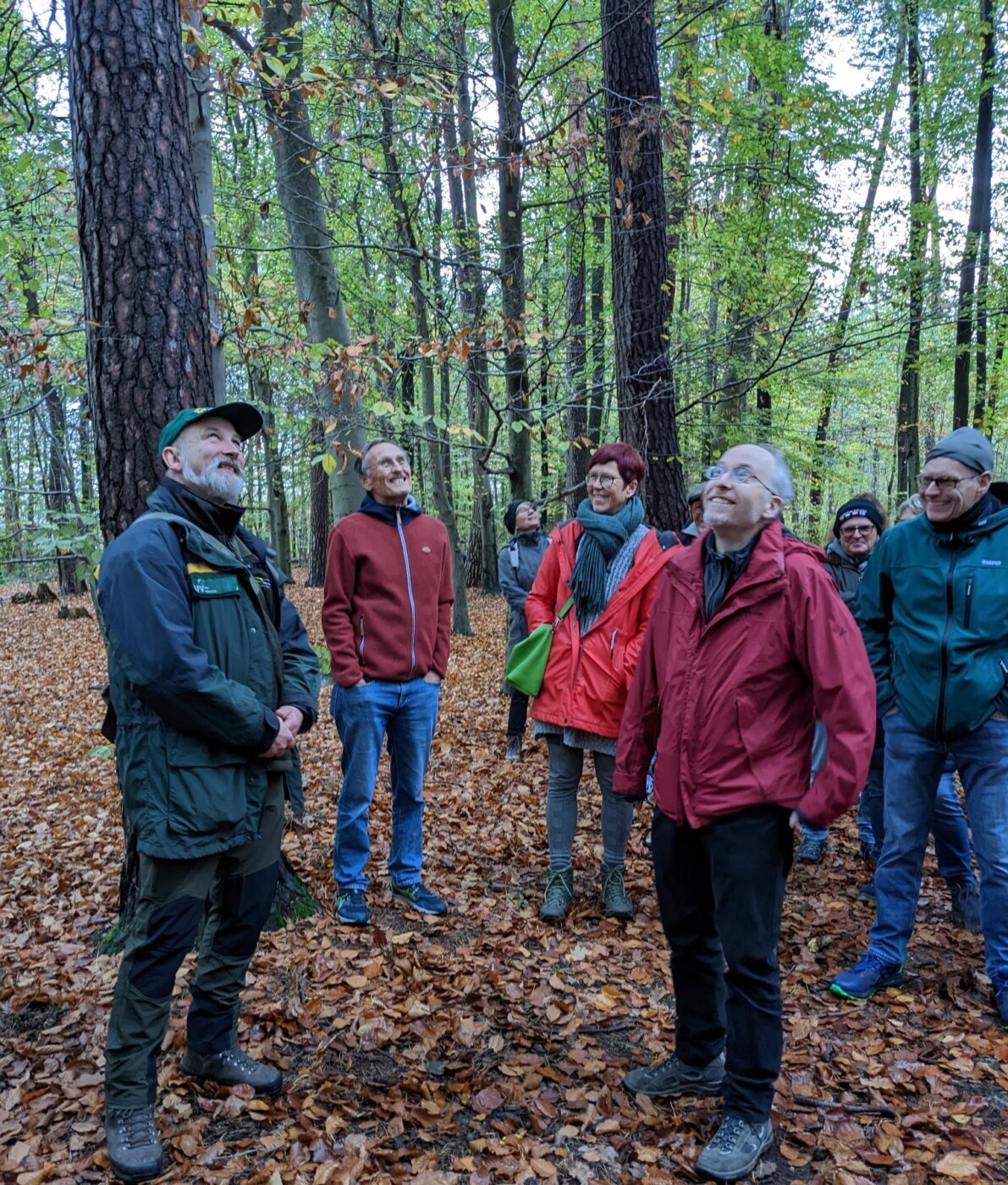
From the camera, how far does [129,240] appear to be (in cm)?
378

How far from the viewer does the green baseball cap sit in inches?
116

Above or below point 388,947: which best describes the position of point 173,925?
above

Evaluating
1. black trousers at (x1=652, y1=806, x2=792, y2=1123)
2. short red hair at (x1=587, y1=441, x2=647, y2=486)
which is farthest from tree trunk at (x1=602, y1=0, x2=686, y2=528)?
black trousers at (x1=652, y1=806, x2=792, y2=1123)

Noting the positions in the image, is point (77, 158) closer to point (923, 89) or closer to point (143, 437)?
point (143, 437)

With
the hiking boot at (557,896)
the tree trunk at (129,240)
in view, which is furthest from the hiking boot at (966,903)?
the tree trunk at (129,240)

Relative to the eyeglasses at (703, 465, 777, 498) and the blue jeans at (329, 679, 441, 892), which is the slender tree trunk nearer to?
the blue jeans at (329, 679, 441, 892)

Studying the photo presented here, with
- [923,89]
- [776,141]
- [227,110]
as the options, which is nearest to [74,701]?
[227,110]

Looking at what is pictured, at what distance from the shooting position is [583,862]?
534 cm

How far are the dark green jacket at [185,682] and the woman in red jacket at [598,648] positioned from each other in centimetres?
182

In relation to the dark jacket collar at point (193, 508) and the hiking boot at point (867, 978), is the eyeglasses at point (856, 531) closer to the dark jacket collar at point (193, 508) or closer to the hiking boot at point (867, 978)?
the hiking boot at point (867, 978)

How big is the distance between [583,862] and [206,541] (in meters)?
3.55

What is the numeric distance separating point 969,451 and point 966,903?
252 centimetres

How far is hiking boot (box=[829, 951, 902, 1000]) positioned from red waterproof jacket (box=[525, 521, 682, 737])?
1541 mm

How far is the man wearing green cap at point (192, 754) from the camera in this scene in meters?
2.59
